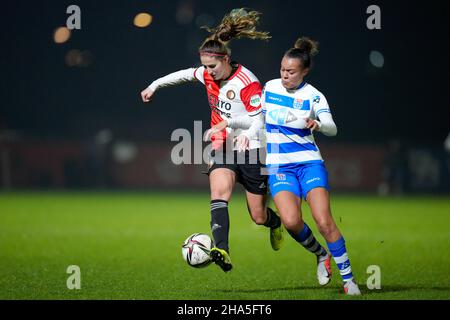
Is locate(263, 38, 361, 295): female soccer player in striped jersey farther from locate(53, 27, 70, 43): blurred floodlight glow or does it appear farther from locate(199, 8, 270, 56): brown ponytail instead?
locate(53, 27, 70, 43): blurred floodlight glow

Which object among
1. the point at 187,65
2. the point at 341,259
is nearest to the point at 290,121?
the point at 341,259

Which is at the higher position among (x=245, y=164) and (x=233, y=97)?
(x=233, y=97)

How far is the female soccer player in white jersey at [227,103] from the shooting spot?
296 inches

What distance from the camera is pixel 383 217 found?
632 inches

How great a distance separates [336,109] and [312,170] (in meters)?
22.2

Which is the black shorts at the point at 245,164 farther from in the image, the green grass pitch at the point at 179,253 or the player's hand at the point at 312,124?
the player's hand at the point at 312,124

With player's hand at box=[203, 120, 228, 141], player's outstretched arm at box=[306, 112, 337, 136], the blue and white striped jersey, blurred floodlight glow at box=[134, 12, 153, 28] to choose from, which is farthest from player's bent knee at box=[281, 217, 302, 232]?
blurred floodlight glow at box=[134, 12, 153, 28]

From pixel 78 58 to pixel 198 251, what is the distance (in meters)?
25.2

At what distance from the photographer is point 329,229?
7.09 meters

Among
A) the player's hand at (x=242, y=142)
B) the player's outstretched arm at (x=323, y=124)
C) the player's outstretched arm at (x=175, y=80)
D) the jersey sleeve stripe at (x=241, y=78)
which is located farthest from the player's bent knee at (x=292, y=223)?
the player's outstretched arm at (x=175, y=80)

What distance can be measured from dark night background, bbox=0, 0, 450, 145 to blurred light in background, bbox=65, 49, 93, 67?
0.55 ft

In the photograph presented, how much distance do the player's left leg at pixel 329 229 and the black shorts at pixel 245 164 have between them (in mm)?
766

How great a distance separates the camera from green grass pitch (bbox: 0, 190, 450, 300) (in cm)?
738

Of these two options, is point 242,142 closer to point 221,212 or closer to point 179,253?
point 221,212
